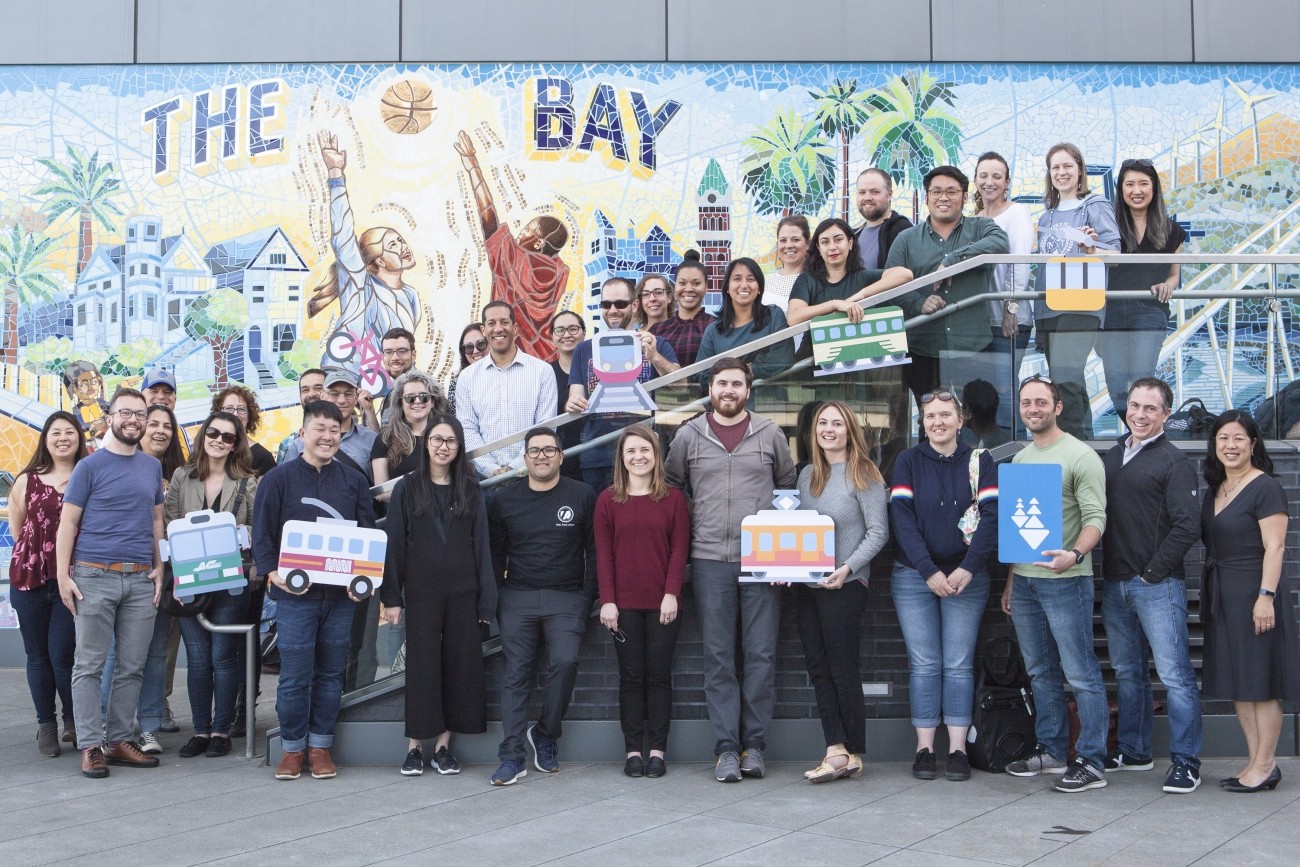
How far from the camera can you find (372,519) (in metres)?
6.52

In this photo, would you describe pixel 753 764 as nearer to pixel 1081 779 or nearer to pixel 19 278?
pixel 1081 779

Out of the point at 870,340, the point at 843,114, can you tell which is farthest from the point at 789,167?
the point at 870,340

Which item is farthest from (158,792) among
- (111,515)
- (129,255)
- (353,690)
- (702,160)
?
(702,160)

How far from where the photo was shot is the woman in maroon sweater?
628 centimetres

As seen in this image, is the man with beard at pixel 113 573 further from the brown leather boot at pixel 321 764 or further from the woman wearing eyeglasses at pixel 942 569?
the woman wearing eyeglasses at pixel 942 569

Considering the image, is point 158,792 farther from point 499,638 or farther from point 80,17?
point 80,17

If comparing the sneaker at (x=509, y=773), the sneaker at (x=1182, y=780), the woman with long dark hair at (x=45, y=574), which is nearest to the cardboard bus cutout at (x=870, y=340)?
the sneaker at (x=1182, y=780)

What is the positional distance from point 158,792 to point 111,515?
58.0 inches

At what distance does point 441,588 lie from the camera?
6.35 metres

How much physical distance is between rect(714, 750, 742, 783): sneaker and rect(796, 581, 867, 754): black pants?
0.49 m

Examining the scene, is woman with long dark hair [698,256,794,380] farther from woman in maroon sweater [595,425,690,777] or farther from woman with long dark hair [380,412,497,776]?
woman with long dark hair [380,412,497,776]

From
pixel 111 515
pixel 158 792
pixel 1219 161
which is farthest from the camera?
pixel 1219 161

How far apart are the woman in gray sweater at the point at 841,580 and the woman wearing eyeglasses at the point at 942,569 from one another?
0.16 metres

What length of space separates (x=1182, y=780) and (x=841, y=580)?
6.05 feet
